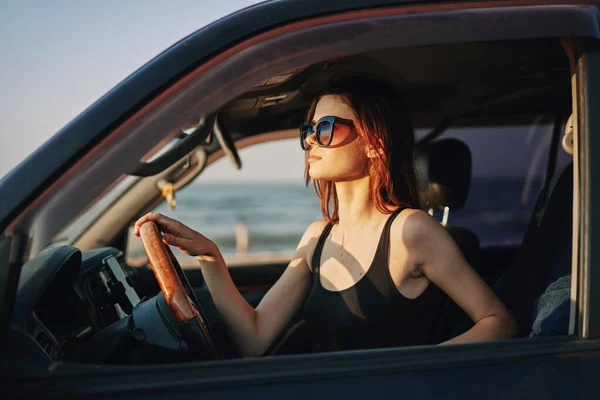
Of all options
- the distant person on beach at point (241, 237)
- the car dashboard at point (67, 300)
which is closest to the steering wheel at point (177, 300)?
the car dashboard at point (67, 300)

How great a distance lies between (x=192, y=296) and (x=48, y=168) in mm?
697

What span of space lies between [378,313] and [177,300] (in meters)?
0.52

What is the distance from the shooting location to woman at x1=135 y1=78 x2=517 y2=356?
1.73 metres

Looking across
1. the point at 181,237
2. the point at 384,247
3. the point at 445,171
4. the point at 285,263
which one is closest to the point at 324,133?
the point at 384,247

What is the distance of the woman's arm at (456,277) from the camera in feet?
5.26

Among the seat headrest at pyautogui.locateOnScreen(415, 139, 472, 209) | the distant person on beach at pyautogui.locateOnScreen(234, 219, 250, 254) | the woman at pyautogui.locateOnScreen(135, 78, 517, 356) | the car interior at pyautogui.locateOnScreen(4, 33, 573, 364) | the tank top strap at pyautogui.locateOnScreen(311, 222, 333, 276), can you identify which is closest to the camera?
the car interior at pyautogui.locateOnScreen(4, 33, 573, 364)

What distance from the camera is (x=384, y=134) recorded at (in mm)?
1898

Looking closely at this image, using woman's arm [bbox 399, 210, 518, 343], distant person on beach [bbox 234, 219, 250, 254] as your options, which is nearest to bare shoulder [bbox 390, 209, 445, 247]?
woman's arm [bbox 399, 210, 518, 343]

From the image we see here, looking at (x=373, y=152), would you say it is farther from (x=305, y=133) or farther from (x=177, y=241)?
(x=177, y=241)

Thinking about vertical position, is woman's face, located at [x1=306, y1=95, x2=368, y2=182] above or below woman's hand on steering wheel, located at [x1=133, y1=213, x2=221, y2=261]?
above

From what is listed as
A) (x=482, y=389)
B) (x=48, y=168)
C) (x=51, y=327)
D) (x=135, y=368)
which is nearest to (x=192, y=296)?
(x=51, y=327)

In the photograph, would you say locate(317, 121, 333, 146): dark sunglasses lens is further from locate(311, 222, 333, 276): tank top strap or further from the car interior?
locate(311, 222, 333, 276): tank top strap

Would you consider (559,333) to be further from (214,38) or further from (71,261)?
(71,261)

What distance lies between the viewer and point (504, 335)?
1589 millimetres
